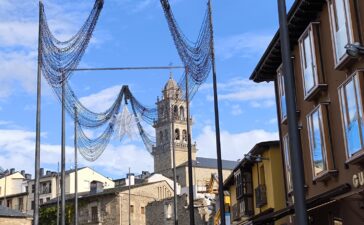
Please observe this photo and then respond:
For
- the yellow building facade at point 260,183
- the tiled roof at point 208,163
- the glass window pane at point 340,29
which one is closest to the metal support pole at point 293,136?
the glass window pane at point 340,29

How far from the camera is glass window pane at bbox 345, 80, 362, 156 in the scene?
53.0ft

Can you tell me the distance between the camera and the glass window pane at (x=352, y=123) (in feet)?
53.0

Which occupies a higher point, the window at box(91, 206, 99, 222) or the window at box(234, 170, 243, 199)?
the window at box(91, 206, 99, 222)

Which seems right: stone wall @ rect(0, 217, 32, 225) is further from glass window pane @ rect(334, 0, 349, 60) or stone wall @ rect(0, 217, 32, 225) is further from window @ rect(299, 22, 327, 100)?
glass window pane @ rect(334, 0, 349, 60)

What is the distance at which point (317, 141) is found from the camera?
63.6 ft

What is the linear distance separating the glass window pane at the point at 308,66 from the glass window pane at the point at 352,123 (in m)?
2.76

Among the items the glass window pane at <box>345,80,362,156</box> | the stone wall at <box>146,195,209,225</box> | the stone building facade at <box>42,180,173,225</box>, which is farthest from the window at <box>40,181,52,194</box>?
the glass window pane at <box>345,80,362,156</box>

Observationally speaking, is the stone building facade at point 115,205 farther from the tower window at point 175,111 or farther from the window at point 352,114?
the window at point 352,114

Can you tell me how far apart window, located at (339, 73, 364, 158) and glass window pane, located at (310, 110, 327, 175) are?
1.83 m

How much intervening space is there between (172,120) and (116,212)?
186ft

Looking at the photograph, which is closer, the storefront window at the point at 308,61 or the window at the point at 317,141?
the window at the point at 317,141

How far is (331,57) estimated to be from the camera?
60.1 ft

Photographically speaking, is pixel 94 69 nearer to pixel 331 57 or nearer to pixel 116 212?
pixel 331 57

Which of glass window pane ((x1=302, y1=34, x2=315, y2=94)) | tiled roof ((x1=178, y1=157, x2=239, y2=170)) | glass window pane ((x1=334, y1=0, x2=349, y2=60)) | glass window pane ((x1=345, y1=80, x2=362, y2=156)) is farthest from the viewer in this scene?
tiled roof ((x1=178, y1=157, x2=239, y2=170))
